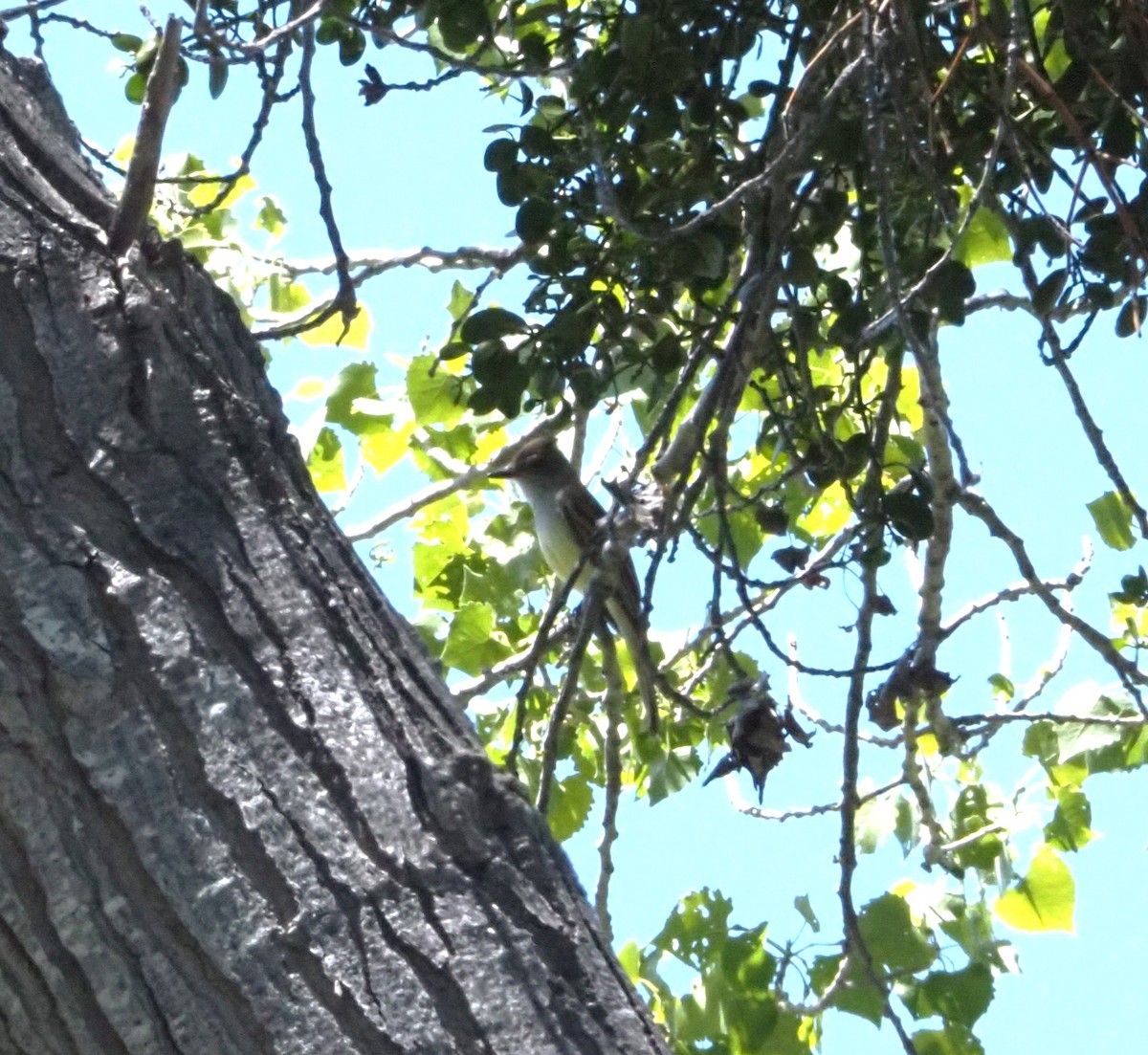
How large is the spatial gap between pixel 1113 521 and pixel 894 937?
1.94ft

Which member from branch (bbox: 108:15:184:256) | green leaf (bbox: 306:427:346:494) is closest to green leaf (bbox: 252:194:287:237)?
green leaf (bbox: 306:427:346:494)

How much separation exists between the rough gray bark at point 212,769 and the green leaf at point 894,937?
1270 mm

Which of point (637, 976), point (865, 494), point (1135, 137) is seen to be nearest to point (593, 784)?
point (637, 976)

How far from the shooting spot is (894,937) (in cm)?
206

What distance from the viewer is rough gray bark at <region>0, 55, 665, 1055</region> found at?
791 millimetres

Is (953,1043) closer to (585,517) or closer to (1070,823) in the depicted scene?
(1070,823)

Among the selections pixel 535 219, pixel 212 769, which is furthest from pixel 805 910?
pixel 212 769

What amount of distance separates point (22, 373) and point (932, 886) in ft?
6.33

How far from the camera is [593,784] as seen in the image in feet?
9.55

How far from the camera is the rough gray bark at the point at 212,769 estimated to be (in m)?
0.79

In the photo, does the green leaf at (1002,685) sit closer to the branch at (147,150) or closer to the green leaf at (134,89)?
the green leaf at (134,89)

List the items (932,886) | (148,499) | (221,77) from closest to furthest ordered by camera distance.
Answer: (148,499)
(221,77)
(932,886)

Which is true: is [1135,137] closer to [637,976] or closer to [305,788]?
[305,788]

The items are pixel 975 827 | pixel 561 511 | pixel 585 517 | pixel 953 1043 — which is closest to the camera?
pixel 953 1043
